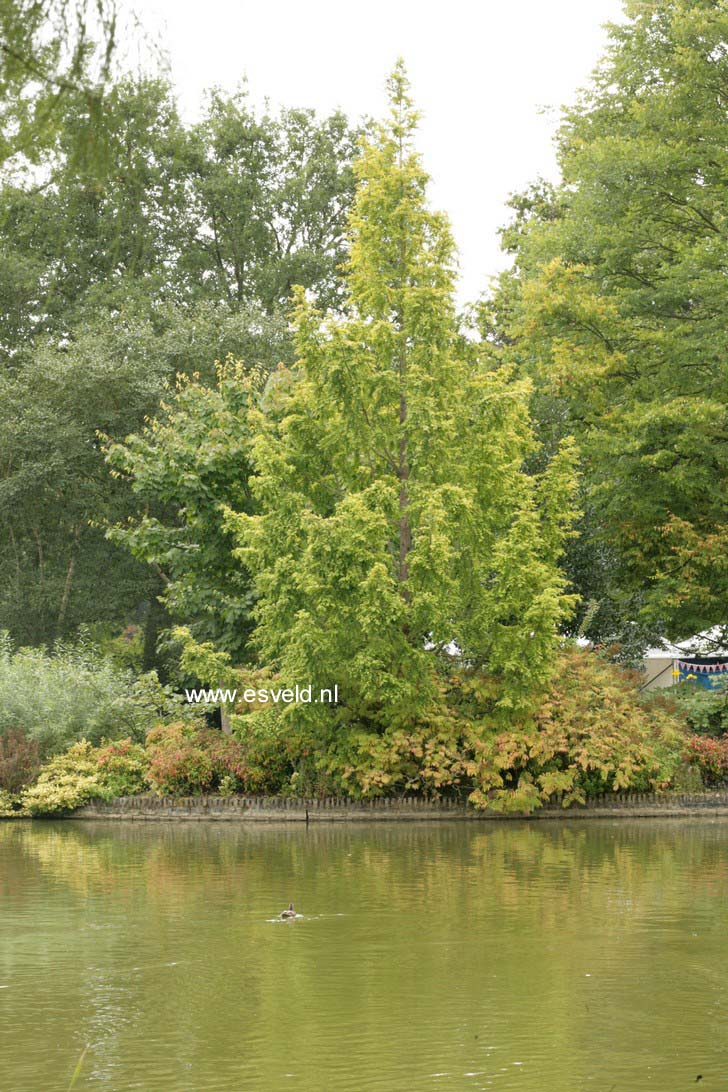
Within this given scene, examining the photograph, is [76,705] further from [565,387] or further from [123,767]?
[565,387]

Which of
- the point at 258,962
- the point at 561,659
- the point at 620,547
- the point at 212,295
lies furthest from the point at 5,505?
the point at 258,962

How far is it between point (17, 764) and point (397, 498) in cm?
718

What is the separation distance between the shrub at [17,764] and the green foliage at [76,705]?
0.26 metres

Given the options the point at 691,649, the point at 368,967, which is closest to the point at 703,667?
the point at 691,649

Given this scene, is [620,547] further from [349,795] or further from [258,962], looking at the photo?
[258,962]

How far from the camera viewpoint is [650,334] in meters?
26.0

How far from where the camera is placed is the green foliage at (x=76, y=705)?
22703 millimetres

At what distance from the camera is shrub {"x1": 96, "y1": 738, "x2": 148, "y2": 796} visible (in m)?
21.4

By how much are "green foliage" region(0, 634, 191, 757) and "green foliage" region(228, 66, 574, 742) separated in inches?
98.5

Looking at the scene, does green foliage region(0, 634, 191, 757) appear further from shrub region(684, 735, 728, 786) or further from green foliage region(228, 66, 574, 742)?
shrub region(684, 735, 728, 786)

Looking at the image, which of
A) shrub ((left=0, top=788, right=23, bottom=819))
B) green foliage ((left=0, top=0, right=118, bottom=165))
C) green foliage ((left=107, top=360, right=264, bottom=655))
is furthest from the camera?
green foliage ((left=107, top=360, right=264, bottom=655))

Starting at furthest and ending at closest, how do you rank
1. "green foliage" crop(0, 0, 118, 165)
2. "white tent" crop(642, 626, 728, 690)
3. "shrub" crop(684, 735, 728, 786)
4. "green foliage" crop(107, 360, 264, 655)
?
1. "white tent" crop(642, 626, 728, 690)
2. "green foliage" crop(107, 360, 264, 655)
3. "shrub" crop(684, 735, 728, 786)
4. "green foliage" crop(0, 0, 118, 165)

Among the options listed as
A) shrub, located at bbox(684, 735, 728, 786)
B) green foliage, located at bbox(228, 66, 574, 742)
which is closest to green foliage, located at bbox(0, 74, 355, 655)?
green foliage, located at bbox(228, 66, 574, 742)

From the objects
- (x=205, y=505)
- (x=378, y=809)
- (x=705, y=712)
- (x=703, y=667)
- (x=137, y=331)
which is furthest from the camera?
(x=137, y=331)
